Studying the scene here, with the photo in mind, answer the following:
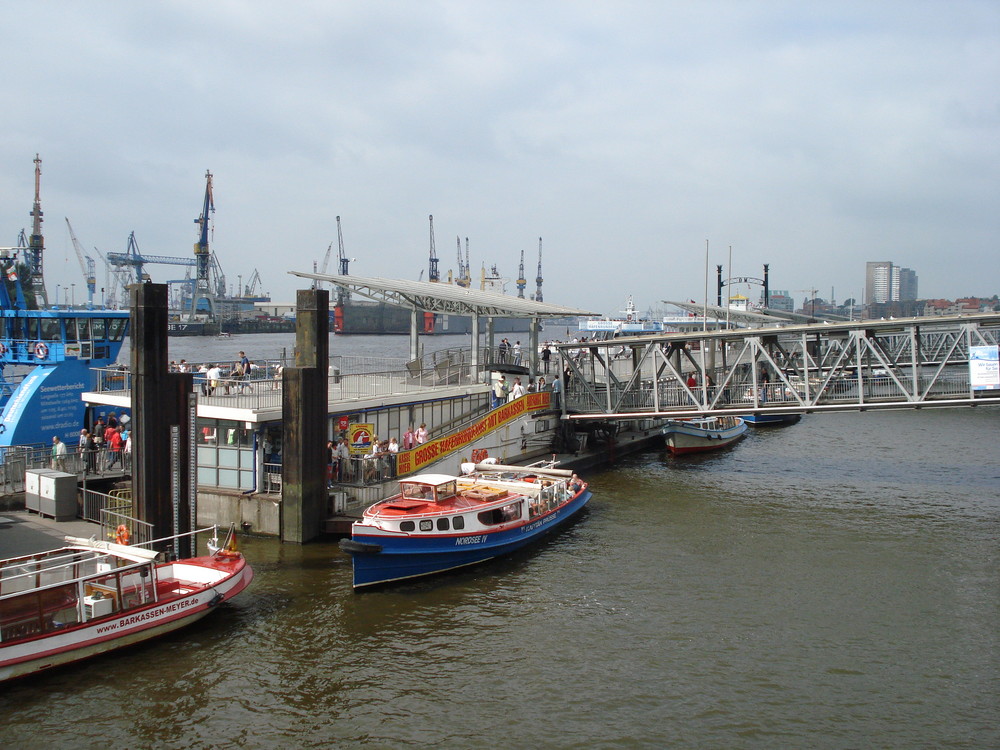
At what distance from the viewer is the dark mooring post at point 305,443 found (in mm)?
24594

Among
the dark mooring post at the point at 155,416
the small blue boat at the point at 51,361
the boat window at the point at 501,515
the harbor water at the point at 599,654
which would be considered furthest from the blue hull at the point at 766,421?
the dark mooring post at the point at 155,416

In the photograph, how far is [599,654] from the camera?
1797cm

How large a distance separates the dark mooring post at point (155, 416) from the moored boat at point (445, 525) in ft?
15.4

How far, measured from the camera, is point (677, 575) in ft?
76.0

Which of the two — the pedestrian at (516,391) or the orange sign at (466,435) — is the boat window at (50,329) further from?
the pedestrian at (516,391)

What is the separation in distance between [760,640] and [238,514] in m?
16.2

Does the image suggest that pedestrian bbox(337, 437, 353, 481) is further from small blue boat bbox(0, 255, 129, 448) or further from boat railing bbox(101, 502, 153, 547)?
small blue boat bbox(0, 255, 129, 448)

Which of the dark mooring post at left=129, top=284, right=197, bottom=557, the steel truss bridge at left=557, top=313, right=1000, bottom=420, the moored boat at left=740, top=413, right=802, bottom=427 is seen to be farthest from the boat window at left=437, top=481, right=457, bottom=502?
the moored boat at left=740, top=413, right=802, bottom=427

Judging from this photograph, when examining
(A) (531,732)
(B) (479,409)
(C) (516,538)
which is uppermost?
(B) (479,409)

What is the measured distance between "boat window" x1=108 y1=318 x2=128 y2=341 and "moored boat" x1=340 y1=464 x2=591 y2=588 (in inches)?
676

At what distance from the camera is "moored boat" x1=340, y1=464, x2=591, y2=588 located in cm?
2166

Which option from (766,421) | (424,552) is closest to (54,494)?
(424,552)

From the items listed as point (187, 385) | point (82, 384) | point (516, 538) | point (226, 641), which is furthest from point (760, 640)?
point (82, 384)

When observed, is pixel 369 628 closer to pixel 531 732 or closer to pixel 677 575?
pixel 531 732
